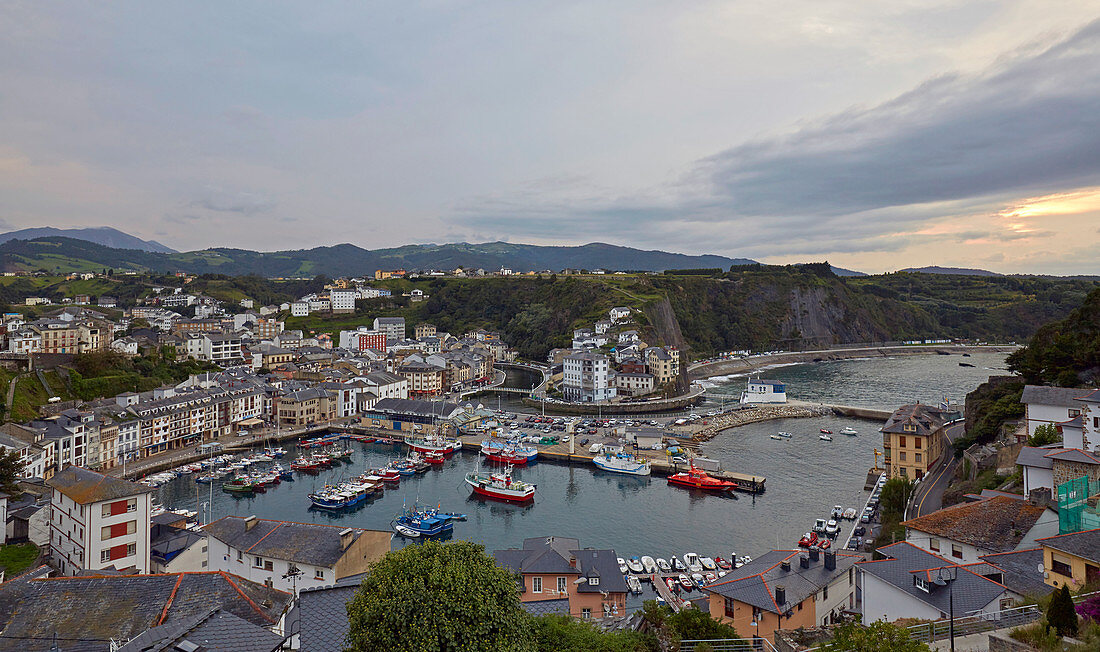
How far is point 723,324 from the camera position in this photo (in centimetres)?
7569

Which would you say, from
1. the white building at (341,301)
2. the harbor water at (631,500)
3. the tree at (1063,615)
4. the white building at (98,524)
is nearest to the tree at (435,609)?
the tree at (1063,615)

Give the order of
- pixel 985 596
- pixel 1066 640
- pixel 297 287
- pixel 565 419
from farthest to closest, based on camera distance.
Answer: pixel 297 287
pixel 565 419
pixel 985 596
pixel 1066 640

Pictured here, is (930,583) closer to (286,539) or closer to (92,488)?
(286,539)

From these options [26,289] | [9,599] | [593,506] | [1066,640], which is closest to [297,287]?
[26,289]

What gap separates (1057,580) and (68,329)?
47.9m

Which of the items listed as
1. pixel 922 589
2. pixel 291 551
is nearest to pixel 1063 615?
pixel 922 589

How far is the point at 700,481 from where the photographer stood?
24281 mm

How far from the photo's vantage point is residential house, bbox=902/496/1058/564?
1095 centimetres

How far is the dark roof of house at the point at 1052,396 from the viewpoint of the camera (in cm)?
1716

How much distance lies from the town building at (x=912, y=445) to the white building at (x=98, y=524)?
901 inches

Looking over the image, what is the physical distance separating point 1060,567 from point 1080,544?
0.45m

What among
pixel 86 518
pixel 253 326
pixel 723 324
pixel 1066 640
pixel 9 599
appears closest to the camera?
pixel 1066 640

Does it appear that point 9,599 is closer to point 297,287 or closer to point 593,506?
point 593,506

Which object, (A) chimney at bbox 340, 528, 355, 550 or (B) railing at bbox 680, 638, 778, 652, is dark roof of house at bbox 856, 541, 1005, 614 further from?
(A) chimney at bbox 340, 528, 355, 550
